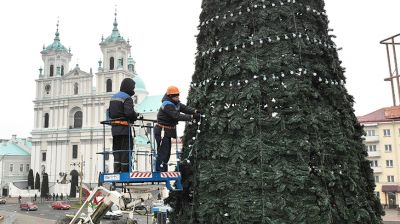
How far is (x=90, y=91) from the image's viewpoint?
71.1m

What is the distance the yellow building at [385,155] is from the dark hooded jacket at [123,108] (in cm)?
4194

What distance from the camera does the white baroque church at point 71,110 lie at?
67.8m

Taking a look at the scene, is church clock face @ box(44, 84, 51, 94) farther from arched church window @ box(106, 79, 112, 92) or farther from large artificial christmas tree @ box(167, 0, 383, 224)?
large artificial christmas tree @ box(167, 0, 383, 224)

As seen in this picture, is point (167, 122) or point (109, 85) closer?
point (167, 122)

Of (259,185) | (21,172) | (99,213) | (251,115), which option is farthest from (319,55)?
(21,172)

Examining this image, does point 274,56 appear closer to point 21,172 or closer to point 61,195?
point 61,195

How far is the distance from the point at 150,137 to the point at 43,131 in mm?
70645

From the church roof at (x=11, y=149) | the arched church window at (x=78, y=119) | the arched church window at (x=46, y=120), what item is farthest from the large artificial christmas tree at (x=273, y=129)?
the church roof at (x=11, y=149)

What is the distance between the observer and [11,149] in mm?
76812

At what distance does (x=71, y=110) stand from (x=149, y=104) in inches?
597

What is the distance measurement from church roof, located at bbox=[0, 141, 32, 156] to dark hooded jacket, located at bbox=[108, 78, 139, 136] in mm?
77917

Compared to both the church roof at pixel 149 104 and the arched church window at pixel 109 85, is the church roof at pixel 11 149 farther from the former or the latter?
the church roof at pixel 149 104

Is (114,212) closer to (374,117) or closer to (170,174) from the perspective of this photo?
(170,174)

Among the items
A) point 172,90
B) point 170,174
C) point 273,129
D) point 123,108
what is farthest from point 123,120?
point 273,129
